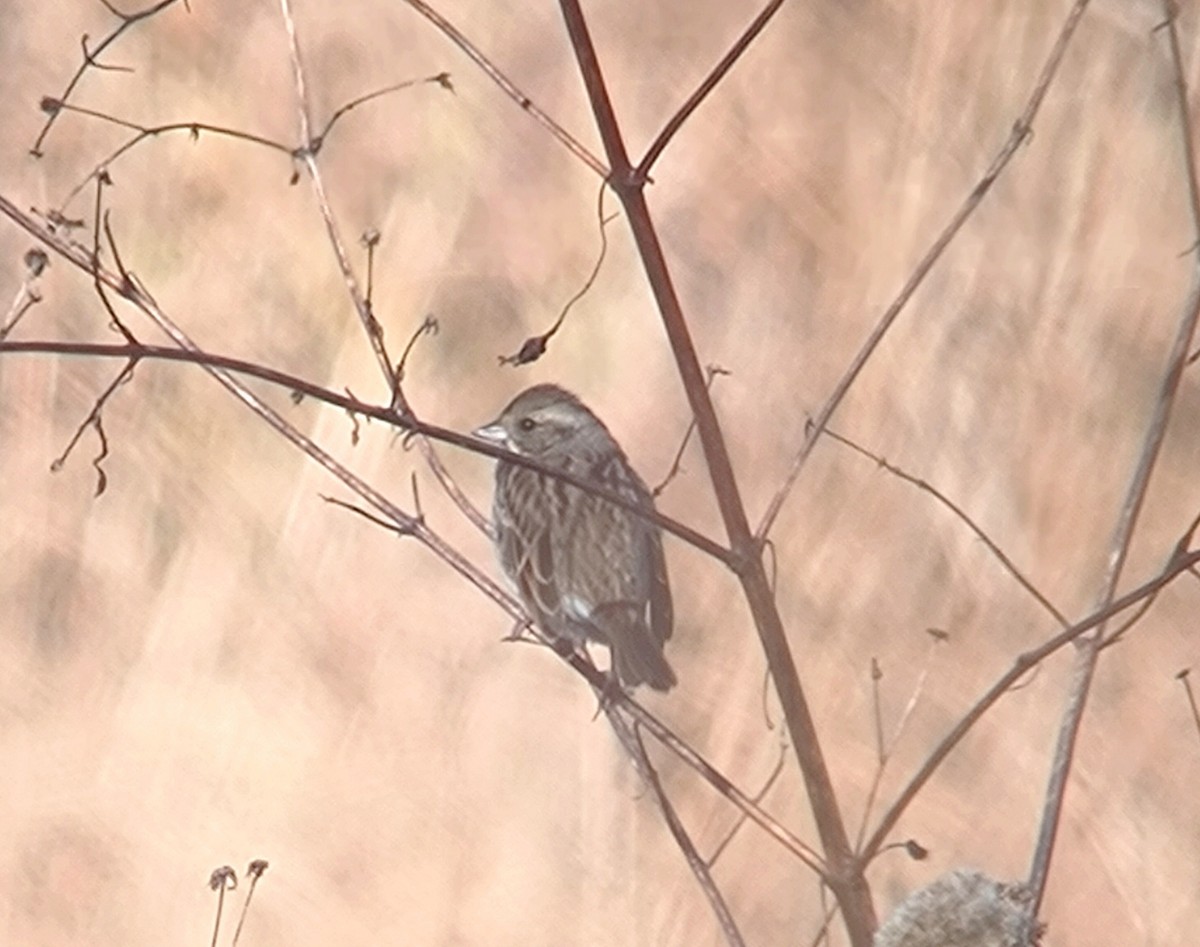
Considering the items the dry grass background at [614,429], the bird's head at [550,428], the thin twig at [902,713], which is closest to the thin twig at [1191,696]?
the dry grass background at [614,429]

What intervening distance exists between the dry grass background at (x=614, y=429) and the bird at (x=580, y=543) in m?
0.03

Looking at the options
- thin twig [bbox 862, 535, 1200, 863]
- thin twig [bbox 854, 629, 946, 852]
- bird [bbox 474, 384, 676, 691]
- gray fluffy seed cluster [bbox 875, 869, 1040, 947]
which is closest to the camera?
gray fluffy seed cluster [bbox 875, 869, 1040, 947]

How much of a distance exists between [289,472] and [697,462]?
269 mm

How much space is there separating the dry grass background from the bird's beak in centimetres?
2

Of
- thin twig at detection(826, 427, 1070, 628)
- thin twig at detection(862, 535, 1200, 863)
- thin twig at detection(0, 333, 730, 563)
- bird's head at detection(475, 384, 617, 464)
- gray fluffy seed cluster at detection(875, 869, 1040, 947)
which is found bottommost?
gray fluffy seed cluster at detection(875, 869, 1040, 947)

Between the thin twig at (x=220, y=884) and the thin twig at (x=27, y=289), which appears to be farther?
the thin twig at (x=220, y=884)

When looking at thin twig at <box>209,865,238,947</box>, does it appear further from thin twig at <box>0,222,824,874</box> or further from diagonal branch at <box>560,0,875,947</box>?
diagonal branch at <box>560,0,875,947</box>

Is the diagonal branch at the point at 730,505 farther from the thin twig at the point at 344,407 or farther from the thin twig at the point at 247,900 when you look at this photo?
the thin twig at the point at 247,900

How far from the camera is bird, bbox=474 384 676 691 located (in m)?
1.01

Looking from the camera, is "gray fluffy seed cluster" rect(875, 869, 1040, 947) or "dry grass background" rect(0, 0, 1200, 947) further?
"dry grass background" rect(0, 0, 1200, 947)

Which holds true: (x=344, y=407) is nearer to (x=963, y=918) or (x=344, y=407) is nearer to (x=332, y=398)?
(x=332, y=398)

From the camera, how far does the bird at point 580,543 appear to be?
3.32ft

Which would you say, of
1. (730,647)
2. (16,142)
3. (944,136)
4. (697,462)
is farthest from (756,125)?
(16,142)

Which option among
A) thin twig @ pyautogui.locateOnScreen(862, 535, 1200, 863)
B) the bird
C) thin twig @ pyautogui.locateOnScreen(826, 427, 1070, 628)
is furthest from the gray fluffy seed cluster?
the bird
